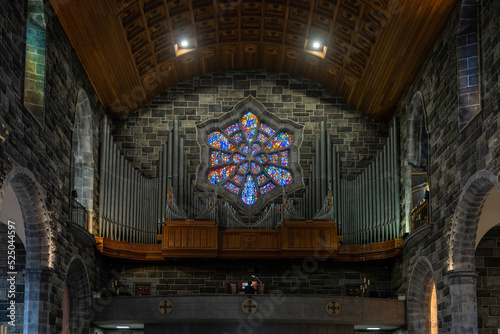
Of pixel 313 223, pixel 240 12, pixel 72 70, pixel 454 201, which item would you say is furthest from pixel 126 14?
pixel 454 201

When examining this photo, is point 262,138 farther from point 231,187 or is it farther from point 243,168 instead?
point 231,187

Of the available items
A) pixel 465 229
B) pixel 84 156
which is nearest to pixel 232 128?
pixel 84 156

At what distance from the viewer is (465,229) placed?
20.2 m

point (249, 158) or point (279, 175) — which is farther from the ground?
point (249, 158)

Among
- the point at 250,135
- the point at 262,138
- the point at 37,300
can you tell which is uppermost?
Result: the point at 250,135

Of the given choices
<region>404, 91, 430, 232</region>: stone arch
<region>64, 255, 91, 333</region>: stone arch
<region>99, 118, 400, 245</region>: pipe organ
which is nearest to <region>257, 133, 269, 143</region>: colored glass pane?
<region>99, 118, 400, 245</region>: pipe organ

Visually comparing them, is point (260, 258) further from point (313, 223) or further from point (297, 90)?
point (297, 90)

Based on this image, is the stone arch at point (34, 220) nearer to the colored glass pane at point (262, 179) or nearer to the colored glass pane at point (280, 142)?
the colored glass pane at point (262, 179)

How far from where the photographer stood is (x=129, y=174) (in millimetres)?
27766

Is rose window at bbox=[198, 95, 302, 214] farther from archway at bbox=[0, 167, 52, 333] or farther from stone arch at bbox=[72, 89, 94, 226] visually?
archway at bbox=[0, 167, 52, 333]

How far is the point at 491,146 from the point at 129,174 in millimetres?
13917

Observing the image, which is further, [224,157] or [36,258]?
[224,157]

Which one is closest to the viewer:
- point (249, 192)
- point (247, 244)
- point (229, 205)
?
point (247, 244)

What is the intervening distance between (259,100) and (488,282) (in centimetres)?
1183
